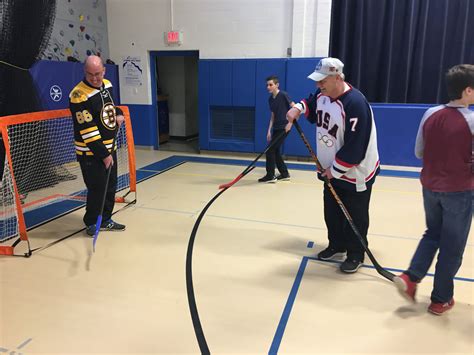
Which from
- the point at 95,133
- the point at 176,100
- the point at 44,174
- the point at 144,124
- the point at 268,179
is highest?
the point at 176,100

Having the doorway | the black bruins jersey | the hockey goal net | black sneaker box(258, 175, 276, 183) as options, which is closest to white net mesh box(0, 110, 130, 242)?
the hockey goal net

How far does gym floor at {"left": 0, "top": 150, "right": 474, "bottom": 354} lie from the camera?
2.11 meters

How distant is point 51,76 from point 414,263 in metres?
5.72

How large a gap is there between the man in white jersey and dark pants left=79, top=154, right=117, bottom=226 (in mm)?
1798

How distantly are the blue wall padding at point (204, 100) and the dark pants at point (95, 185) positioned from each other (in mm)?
3958

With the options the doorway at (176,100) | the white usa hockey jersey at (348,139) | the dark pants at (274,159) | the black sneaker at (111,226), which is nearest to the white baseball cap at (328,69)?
the white usa hockey jersey at (348,139)

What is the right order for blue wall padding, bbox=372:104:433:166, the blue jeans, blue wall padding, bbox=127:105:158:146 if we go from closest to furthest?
the blue jeans
blue wall padding, bbox=372:104:433:166
blue wall padding, bbox=127:105:158:146

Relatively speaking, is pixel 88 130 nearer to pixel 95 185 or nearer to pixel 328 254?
pixel 95 185

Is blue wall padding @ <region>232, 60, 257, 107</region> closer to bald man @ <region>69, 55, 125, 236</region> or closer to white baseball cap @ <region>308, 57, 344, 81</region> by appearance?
bald man @ <region>69, 55, 125, 236</region>

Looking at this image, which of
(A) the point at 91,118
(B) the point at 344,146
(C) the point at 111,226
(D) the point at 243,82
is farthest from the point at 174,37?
(B) the point at 344,146

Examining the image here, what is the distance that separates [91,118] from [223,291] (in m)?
1.85

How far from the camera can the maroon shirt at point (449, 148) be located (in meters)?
2.03

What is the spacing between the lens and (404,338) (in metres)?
2.13

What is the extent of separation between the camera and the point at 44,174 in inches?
194
